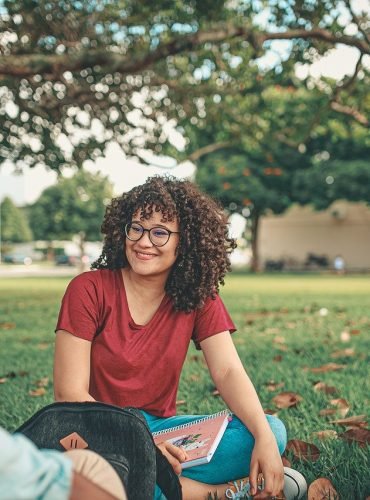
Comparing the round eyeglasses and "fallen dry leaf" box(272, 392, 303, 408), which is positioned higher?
the round eyeglasses

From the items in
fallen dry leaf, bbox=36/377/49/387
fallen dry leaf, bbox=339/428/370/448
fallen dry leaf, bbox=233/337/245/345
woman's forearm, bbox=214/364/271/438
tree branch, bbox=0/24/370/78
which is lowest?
fallen dry leaf, bbox=233/337/245/345

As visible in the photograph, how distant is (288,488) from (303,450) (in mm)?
631

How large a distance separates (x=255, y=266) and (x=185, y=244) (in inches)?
1265

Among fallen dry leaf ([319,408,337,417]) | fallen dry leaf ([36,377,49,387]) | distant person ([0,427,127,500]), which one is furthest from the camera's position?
fallen dry leaf ([36,377,49,387])

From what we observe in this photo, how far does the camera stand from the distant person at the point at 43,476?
4.31 feet

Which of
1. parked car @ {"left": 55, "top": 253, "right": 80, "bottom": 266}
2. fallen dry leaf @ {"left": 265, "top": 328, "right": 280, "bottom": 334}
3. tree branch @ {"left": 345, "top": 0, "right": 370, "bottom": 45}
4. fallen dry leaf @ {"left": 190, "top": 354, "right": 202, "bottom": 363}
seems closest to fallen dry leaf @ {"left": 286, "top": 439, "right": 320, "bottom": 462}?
fallen dry leaf @ {"left": 190, "top": 354, "right": 202, "bottom": 363}

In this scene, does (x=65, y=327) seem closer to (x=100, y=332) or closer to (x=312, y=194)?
(x=100, y=332)

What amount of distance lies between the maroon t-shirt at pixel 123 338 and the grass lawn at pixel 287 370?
0.73 metres

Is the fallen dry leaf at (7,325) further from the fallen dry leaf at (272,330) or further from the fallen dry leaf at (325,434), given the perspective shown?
the fallen dry leaf at (325,434)

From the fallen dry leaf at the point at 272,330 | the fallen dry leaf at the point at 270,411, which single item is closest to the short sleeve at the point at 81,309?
the fallen dry leaf at the point at 270,411

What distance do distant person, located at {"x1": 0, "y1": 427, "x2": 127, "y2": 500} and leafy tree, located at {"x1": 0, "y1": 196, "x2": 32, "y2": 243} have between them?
7996 cm

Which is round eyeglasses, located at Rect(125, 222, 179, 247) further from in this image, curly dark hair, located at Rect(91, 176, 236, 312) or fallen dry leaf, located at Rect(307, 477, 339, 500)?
fallen dry leaf, located at Rect(307, 477, 339, 500)

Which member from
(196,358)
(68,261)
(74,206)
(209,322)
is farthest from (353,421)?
(74,206)

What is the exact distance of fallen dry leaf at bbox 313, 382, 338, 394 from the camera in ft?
15.3
